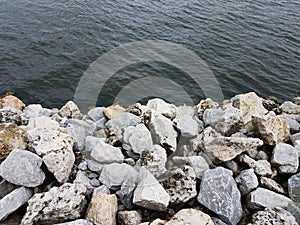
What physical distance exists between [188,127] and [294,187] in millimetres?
1879

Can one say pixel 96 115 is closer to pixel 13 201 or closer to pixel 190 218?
pixel 13 201

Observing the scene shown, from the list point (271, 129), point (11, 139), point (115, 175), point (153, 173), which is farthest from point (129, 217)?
point (271, 129)

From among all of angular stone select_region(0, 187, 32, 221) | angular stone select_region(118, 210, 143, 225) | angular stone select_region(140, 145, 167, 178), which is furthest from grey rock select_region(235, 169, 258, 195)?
angular stone select_region(0, 187, 32, 221)

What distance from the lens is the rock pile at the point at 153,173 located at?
408cm

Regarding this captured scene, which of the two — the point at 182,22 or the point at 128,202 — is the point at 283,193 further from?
the point at 182,22

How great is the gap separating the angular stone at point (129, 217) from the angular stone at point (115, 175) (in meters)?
0.48

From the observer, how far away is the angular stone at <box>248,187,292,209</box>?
4.16 metres

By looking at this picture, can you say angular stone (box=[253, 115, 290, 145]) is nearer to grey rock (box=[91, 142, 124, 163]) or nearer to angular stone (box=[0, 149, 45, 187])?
grey rock (box=[91, 142, 124, 163])

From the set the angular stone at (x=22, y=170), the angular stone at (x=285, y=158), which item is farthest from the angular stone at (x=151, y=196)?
the angular stone at (x=285, y=158)

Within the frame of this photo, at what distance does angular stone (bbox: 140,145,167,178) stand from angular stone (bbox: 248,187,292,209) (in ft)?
4.07

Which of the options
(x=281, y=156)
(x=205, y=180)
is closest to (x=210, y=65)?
(x=281, y=156)

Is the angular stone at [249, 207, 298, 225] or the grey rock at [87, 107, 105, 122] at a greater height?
the angular stone at [249, 207, 298, 225]

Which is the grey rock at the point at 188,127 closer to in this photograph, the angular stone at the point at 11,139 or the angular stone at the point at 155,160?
the angular stone at the point at 155,160

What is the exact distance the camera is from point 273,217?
12.8 ft
